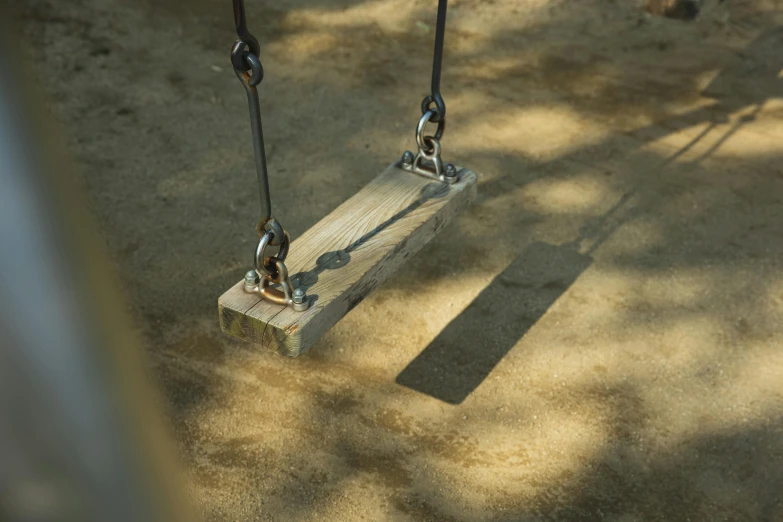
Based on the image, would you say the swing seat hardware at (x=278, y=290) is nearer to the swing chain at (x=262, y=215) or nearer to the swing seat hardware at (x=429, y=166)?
the swing chain at (x=262, y=215)

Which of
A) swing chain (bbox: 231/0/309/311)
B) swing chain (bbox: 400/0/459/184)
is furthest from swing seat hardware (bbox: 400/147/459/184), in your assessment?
swing chain (bbox: 231/0/309/311)

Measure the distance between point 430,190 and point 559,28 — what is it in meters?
2.82

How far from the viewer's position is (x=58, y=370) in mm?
253

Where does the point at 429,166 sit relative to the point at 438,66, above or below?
below

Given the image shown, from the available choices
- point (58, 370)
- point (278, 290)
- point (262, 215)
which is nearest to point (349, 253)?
point (278, 290)

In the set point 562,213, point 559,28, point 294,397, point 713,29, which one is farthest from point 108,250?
point 713,29

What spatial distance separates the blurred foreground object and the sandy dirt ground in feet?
6.27

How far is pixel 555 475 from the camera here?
2.23 meters

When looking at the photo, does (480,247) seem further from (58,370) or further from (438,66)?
(58,370)

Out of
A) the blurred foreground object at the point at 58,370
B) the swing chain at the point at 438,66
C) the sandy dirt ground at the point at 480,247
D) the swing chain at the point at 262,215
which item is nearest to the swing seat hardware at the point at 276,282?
the swing chain at the point at 262,215

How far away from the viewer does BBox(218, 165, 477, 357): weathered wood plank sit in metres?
1.65

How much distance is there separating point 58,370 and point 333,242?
168 centimetres

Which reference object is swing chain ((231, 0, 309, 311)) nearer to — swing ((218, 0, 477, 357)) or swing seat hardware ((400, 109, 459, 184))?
swing ((218, 0, 477, 357))

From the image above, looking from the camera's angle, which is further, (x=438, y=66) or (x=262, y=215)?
(x=438, y=66)
